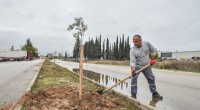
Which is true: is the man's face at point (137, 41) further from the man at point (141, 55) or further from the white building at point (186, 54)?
the white building at point (186, 54)

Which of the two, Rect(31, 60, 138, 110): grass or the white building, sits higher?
the white building

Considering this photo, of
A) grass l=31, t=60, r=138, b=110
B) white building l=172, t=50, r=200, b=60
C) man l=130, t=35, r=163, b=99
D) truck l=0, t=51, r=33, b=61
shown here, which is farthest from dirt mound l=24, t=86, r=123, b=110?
white building l=172, t=50, r=200, b=60

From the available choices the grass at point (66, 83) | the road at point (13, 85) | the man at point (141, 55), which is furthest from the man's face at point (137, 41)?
the road at point (13, 85)

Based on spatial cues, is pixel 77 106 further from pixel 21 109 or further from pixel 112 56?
pixel 112 56

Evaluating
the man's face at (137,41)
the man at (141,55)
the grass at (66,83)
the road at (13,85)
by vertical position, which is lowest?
the road at (13,85)

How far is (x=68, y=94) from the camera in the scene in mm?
7590

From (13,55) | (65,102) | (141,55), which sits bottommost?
(65,102)

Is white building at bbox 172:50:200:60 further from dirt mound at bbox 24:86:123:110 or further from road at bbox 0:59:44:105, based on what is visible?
dirt mound at bbox 24:86:123:110

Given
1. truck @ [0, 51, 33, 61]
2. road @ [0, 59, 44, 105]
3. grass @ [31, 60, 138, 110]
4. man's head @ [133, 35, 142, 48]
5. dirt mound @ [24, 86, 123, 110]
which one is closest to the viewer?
dirt mound @ [24, 86, 123, 110]

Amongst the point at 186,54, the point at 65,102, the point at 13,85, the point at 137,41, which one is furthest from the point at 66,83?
the point at 186,54

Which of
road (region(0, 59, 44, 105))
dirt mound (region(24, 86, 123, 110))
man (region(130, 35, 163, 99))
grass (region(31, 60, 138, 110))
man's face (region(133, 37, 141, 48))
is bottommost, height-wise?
→ road (region(0, 59, 44, 105))

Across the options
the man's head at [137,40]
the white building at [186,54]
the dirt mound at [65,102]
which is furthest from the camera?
the white building at [186,54]

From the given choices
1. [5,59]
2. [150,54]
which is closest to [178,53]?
[5,59]

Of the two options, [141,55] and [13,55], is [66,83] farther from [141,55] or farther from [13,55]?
[13,55]
